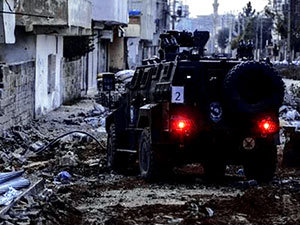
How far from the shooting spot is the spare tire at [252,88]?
46.9 feet

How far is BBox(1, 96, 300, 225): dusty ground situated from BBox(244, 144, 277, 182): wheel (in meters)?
0.29

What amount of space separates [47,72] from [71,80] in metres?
7.25

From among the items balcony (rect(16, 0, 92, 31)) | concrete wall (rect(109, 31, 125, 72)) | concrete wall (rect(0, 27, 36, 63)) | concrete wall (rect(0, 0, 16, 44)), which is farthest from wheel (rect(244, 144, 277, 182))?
concrete wall (rect(109, 31, 125, 72))

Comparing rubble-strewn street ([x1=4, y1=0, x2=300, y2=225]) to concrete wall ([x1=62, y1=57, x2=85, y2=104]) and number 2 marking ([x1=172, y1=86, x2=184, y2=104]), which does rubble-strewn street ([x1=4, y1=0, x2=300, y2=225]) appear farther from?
concrete wall ([x1=62, y1=57, x2=85, y2=104])

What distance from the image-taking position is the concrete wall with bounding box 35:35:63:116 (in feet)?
98.6

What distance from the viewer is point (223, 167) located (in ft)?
52.2

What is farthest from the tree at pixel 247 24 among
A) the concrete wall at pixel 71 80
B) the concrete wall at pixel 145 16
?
the concrete wall at pixel 71 80

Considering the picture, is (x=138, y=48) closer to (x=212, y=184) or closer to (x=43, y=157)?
(x=43, y=157)

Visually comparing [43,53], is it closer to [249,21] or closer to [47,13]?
[47,13]

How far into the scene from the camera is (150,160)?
49.5 ft

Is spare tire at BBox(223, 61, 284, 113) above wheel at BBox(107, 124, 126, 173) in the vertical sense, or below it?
above

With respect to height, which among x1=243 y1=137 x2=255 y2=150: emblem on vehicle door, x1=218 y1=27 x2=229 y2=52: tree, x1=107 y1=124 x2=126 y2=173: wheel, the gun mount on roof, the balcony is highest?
the balcony

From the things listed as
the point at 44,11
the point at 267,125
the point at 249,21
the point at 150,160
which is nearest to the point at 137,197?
the point at 150,160

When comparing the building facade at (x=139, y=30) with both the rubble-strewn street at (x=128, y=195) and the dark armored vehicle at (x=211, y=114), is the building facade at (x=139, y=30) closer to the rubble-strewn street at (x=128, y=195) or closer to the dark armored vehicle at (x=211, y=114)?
the rubble-strewn street at (x=128, y=195)
